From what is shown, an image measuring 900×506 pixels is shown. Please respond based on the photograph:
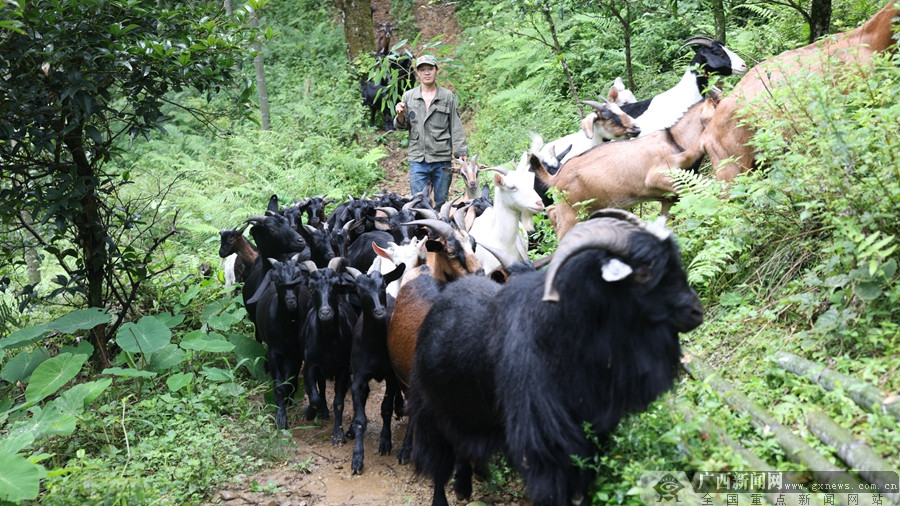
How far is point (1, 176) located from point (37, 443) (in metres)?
2.66

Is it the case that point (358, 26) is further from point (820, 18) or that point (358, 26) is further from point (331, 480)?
point (331, 480)

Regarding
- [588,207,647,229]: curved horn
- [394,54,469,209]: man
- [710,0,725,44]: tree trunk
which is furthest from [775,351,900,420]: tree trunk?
[394,54,469,209]: man

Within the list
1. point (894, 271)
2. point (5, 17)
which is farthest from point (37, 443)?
point (894, 271)

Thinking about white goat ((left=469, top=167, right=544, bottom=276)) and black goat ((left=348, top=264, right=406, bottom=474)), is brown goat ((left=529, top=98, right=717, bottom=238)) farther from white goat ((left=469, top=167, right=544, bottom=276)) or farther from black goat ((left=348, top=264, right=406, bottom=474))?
black goat ((left=348, top=264, right=406, bottom=474))

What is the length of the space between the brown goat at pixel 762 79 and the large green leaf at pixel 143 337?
18.1 feet

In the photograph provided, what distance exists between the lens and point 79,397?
6.22m

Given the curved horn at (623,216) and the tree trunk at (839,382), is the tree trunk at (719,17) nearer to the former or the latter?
the tree trunk at (839,382)

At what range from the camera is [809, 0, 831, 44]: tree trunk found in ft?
Result: 26.6

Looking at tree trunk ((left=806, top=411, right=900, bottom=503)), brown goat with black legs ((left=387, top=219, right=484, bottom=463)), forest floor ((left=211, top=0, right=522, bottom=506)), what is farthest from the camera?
brown goat with black legs ((left=387, top=219, right=484, bottom=463))

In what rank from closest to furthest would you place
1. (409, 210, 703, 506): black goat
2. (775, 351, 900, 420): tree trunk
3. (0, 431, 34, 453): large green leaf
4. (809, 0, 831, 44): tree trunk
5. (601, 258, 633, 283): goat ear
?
(601, 258, 633, 283): goat ear < (409, 210, 703, 506): black goat < (775, 351, 900, 420): tree trunk < (0, 431, 34, 453): large green leaf < (809, 0, 831, 44): tree trunk

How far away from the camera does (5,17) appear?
5.69 m

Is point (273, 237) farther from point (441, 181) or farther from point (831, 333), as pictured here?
point (831, 333)

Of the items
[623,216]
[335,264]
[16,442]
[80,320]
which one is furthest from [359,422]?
[623,216]

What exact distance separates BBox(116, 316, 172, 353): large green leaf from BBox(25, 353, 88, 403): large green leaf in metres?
0.54
